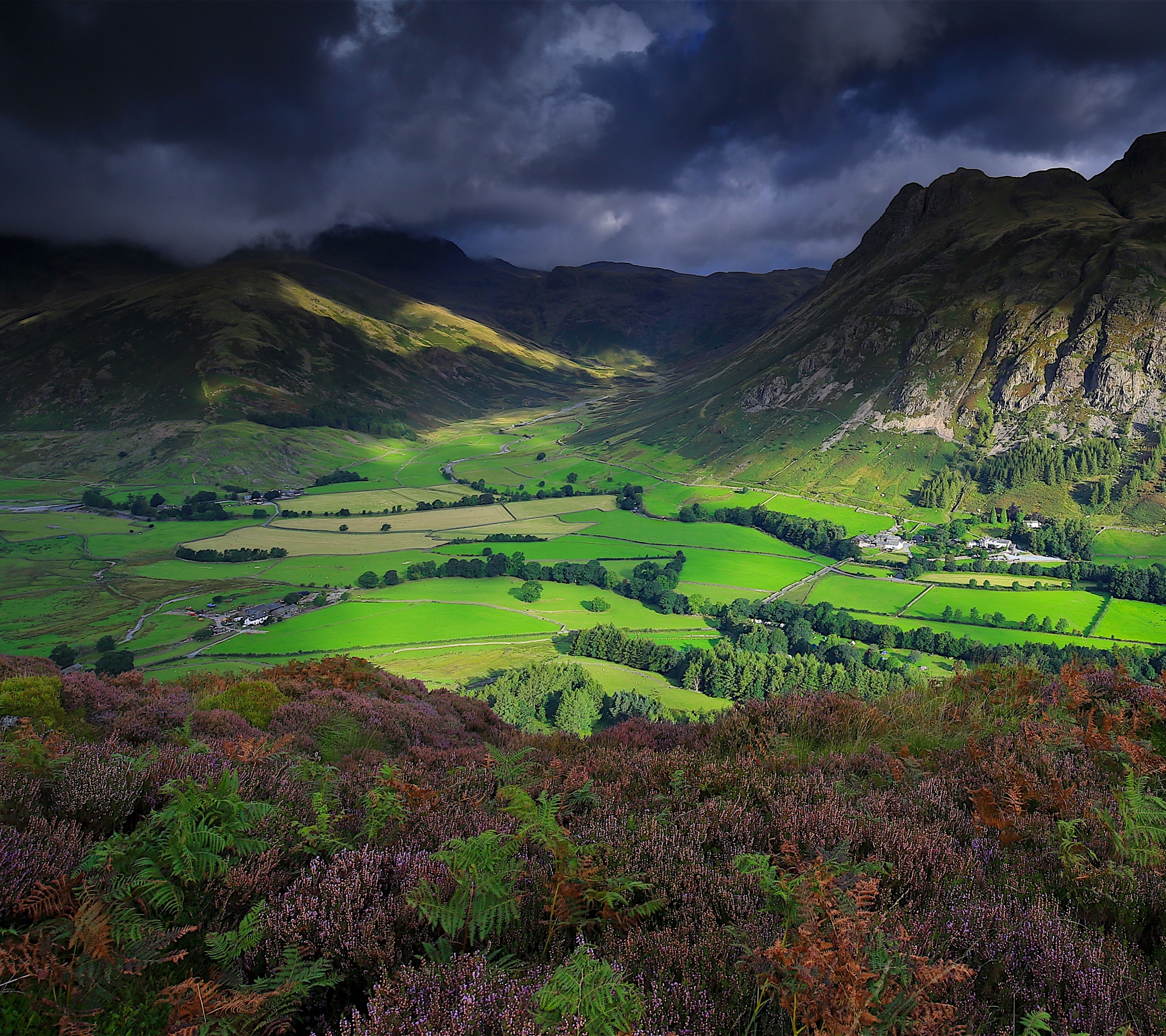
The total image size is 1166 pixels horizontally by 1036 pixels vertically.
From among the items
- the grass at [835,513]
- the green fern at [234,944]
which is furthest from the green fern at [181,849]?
the grass at [835,513]

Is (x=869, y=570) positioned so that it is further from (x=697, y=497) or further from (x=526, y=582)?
(x=697, y=497)

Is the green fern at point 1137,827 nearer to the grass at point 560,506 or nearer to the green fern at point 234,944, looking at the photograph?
the green fern at point 234,944

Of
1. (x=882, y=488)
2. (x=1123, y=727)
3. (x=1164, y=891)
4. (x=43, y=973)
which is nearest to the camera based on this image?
(x=43, y=973)

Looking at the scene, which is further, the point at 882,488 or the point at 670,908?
the point at 882,488

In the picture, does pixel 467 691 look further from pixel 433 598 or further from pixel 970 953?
pixel 970 953

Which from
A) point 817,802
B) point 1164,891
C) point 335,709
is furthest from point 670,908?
point 335,709

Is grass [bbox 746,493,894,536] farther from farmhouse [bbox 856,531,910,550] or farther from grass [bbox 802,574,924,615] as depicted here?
grass [bbox 802,574,924,615]
